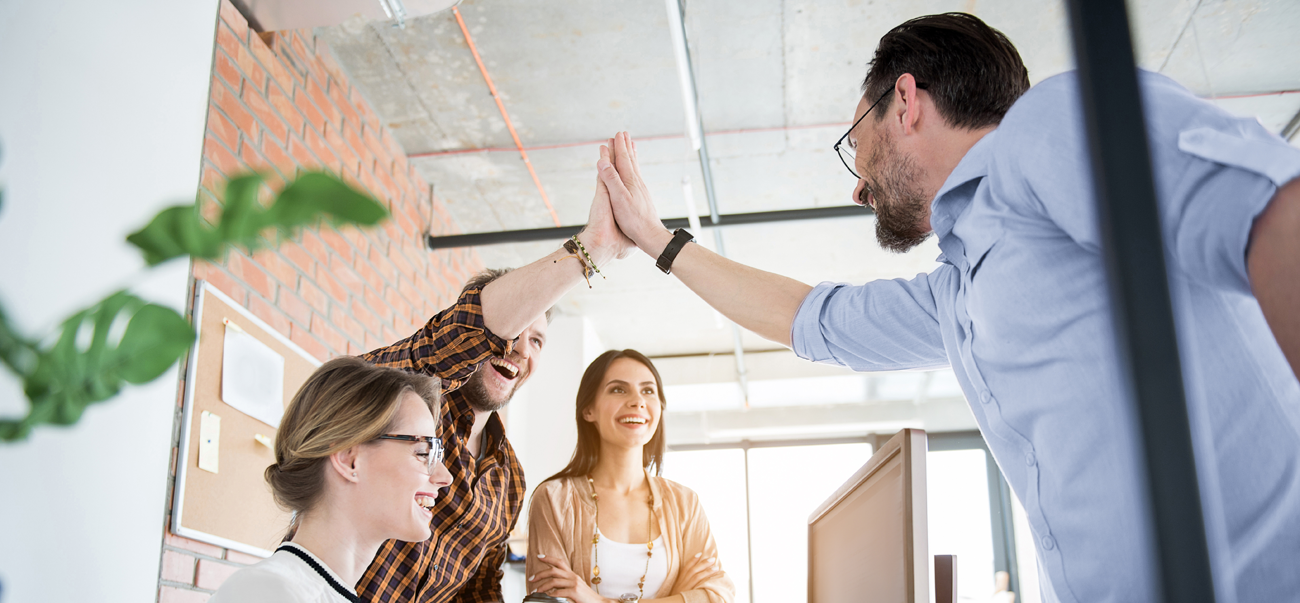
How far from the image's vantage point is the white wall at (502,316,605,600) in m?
6.03

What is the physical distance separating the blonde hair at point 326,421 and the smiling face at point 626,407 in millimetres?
871

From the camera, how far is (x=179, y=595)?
2.29 m

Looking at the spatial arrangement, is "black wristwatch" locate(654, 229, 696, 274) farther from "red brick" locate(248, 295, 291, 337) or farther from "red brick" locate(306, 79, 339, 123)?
"red brick" locate(306, 79, 339, 123)

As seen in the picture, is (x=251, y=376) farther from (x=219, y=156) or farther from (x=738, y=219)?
(x=738, y=219)

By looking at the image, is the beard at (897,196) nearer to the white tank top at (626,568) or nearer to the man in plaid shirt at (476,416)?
the man in plaid shirt at (476,416)

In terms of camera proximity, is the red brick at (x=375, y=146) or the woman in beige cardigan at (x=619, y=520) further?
the red brick at (x=375, y=146)

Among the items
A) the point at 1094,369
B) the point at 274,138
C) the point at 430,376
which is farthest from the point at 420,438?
the point at 274,138

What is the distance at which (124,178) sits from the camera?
1.86 m

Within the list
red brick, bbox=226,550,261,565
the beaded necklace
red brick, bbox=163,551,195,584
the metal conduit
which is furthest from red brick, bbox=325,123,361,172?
the metal conduit

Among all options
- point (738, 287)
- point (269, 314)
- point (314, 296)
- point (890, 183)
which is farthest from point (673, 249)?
point (314, 296)

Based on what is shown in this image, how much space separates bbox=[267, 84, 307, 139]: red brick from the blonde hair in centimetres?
172

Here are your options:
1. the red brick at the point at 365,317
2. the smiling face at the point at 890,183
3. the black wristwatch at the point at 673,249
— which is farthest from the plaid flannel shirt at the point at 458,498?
the red brick at the point at 365,317

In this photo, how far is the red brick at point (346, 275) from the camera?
350 cm

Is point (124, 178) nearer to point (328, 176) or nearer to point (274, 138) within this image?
point (274, 138)
